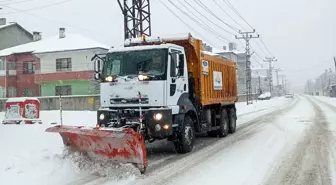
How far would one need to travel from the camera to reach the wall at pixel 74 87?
1628 inches

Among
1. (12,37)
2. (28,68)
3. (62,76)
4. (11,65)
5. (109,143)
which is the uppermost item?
(12,37)

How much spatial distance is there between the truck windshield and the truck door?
205 mm

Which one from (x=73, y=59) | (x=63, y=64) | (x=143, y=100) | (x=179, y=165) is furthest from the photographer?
(x=63, y=64)

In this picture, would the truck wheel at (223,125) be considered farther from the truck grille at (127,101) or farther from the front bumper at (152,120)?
the truck grille at (127,101)

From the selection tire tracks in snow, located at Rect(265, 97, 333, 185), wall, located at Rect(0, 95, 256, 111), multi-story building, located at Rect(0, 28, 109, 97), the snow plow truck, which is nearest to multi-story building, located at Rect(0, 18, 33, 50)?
Result: multi-story building, located at Rect(0, 28, 109, 97)

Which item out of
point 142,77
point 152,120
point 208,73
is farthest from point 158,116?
point 208,73

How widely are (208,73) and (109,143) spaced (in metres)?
5.05

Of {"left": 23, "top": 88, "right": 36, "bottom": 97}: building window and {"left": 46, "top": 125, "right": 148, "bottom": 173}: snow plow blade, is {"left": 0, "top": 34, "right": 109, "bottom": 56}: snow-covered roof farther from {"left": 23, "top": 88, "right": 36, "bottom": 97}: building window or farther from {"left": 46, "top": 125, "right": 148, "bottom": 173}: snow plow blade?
{"left": 46, "top": 125, "right": 148, "bottom": 173}: snow plow blade

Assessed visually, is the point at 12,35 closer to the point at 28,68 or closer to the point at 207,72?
the point at 28,68

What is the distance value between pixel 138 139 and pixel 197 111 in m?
3.91

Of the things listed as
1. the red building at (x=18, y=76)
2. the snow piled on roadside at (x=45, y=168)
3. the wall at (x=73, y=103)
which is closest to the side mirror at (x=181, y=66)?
the snow piled on roadside at (x=45, y=168)

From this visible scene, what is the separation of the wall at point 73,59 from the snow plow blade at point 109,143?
32830 millimetres

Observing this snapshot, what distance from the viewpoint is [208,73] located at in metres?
11.8

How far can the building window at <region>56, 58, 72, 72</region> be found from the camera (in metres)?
42.3
